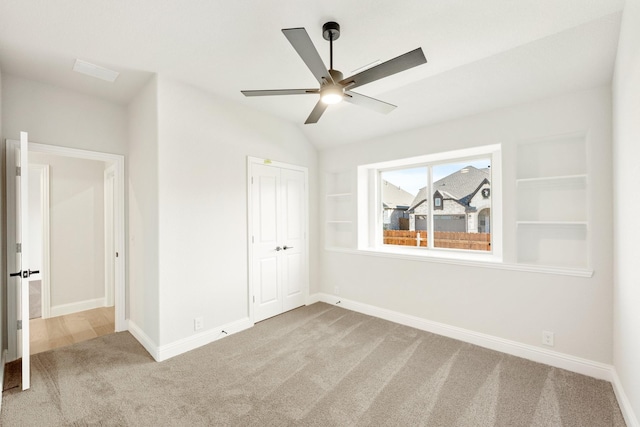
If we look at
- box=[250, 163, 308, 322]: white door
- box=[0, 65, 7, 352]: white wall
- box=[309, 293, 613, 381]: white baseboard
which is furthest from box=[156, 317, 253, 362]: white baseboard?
box=[309, 293, 613, 381]: white baseboard

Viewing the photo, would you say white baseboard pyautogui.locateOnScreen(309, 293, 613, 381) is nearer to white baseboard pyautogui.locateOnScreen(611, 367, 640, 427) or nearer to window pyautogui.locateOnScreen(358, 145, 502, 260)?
white baseboard pyautogui.locateOnScreen(611, 367, 640, 427)

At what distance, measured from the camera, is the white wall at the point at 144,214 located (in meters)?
2.86

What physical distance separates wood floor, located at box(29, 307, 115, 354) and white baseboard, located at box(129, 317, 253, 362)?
20.0 inches

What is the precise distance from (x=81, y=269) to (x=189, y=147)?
112 inches

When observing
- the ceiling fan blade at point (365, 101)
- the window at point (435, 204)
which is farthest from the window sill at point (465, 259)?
the ceiling fan blade at point (365, 101)

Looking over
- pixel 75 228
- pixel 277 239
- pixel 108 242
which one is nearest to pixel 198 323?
pixel 277 239

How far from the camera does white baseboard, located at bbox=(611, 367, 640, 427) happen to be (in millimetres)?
1771

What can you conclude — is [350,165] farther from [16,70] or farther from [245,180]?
[16,70]

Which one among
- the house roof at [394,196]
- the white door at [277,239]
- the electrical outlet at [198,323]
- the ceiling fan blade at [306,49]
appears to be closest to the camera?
the ceiling fan blade at [306,49]

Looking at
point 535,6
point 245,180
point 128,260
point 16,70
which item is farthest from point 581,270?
point 16,70

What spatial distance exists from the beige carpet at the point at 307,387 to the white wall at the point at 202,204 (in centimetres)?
49

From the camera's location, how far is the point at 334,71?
193 cm

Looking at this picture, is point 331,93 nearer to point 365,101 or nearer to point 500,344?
point 365,101

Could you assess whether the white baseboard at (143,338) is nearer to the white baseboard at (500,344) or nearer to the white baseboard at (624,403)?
the white baseboard at (500,344)
